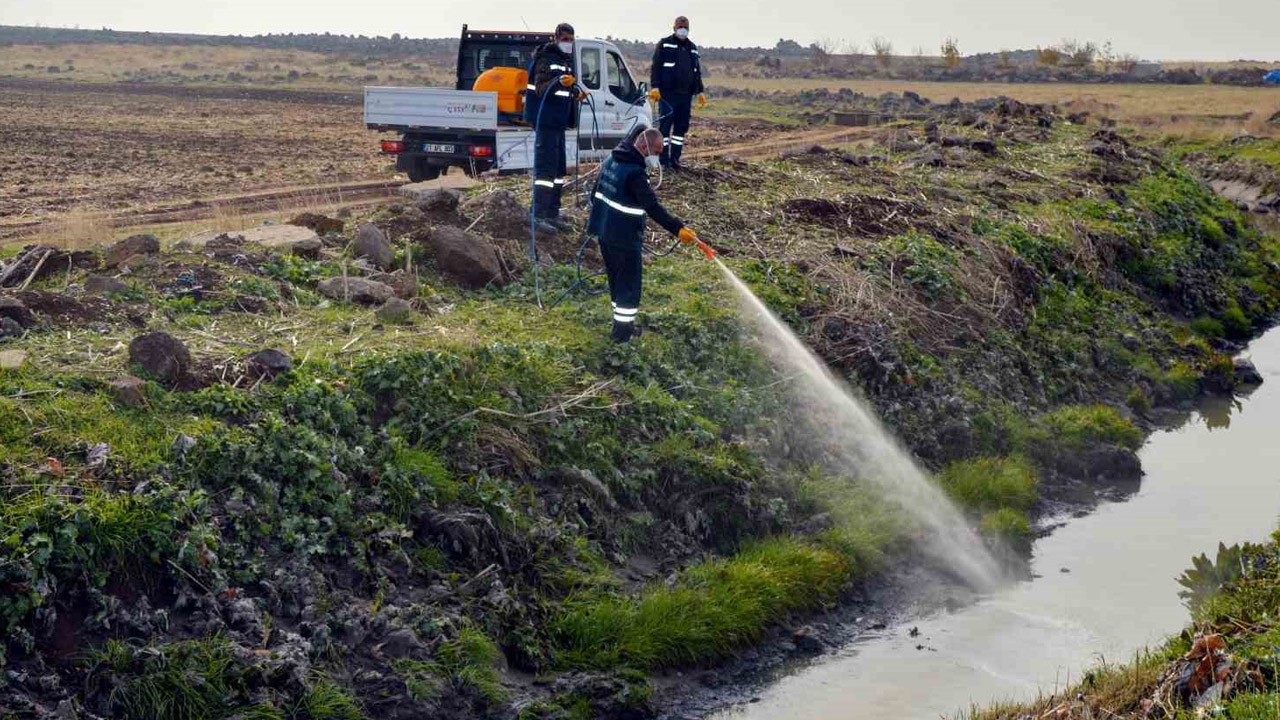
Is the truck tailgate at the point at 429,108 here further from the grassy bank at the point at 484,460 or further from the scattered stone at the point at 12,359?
the scattered stone at the point at 12,359

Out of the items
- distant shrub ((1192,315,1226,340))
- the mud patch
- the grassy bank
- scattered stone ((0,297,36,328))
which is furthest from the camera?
distant shrub ((1192,315,1226,340))

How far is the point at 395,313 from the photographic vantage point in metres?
10.1

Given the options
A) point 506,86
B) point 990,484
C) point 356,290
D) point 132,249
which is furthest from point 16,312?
point 506,86

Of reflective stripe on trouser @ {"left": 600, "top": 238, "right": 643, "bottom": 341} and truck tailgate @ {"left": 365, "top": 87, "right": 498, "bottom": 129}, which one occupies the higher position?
truck tailgate @ {"left": 365, "top": 87, "right": 498, "bottom": 129}

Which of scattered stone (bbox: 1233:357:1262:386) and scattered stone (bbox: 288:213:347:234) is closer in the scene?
scattered stone (bbox: 288:213:347:234)

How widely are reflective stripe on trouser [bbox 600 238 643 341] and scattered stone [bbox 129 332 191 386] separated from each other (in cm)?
341

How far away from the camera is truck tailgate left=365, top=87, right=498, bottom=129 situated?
1775cm

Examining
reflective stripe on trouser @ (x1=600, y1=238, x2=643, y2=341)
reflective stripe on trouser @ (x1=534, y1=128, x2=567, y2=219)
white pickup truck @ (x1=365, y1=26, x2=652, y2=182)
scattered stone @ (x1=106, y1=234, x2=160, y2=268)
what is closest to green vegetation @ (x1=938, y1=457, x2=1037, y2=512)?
reflective stripe on trouser @ (x1=600, y1=238, x2=643, y2=341)

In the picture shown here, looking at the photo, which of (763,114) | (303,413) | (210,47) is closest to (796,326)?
(303,413)

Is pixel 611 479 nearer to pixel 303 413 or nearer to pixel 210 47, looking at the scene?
pixel 303 413

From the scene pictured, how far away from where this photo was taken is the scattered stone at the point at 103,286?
972cm

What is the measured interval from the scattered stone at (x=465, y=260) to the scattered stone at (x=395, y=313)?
1463mm

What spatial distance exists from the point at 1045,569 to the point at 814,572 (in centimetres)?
215

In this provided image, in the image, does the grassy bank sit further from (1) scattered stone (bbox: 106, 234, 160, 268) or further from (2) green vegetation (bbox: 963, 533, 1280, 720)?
(2) green vegetation (bbox: 963, 533, 1280, 720)
